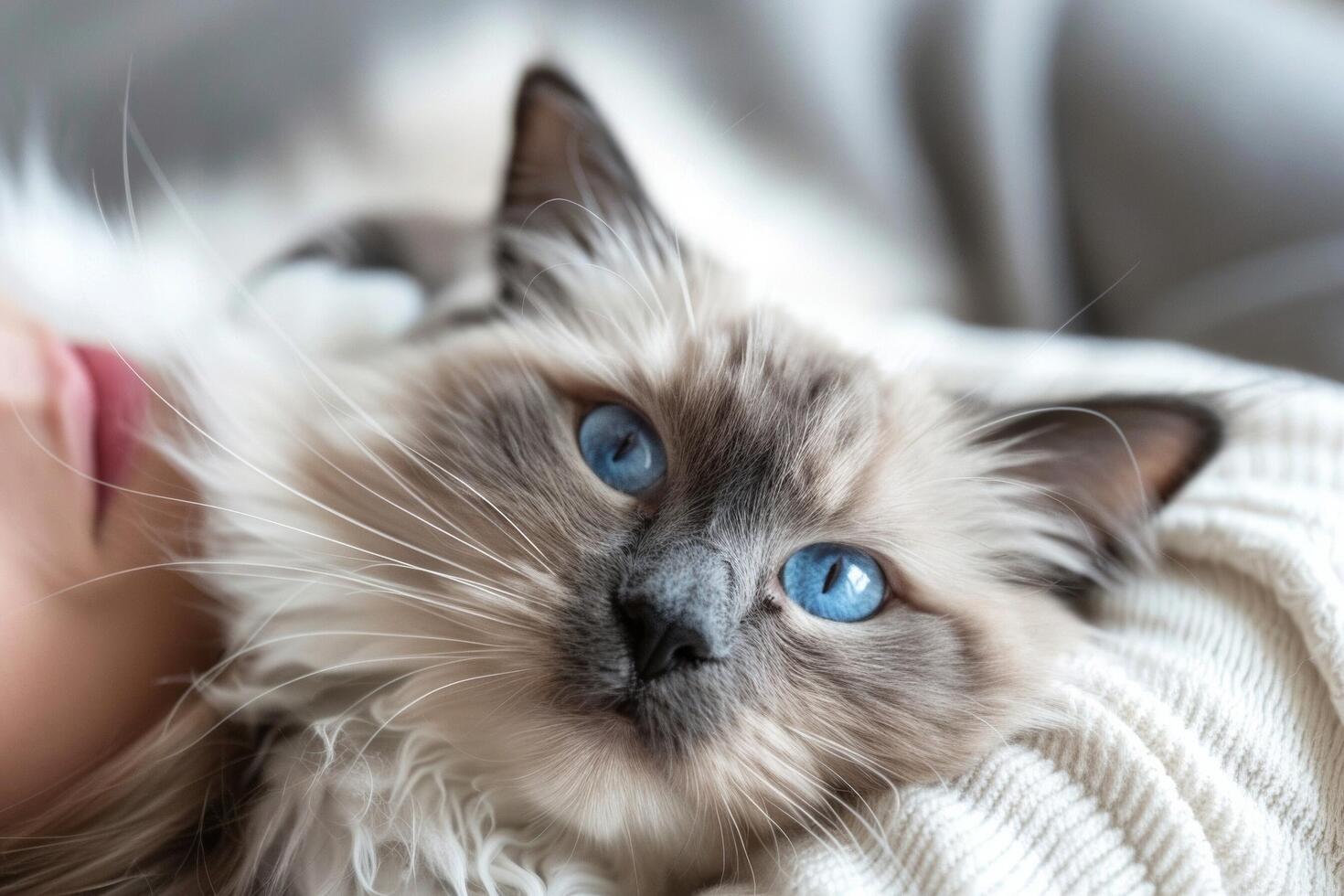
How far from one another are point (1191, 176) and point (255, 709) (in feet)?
5.34

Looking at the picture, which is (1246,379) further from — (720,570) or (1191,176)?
(720,570)

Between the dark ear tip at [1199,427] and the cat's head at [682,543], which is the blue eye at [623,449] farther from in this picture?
the dark ear tip at [1199,427]

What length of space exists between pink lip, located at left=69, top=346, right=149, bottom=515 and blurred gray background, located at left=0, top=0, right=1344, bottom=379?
513 millimetres

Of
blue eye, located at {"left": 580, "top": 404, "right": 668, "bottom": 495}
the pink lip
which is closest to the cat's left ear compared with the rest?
blue eye, located at {"left": 580, "top": 404, "right": 668, "bottom": 495}

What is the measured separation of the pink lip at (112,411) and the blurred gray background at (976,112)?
0.51 metres

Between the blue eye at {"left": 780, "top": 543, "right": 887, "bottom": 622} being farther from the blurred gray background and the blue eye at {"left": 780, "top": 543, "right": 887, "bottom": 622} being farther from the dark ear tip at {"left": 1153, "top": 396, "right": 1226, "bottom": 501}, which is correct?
the blurred gray background

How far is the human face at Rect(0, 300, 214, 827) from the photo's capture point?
815mm

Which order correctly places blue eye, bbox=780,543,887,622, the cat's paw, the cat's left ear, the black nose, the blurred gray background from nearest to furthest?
the black nose < blue eye, bbox=780,543,887,622 < the cat's left ear < the cat's paw < the blurred gray background

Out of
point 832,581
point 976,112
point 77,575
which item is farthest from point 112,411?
point 976,112

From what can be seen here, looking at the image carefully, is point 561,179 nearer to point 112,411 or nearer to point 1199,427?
point 112,411

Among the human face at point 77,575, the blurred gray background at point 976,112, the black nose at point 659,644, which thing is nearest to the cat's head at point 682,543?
the black nose at point 659,644

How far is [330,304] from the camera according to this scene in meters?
1.27

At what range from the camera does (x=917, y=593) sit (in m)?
0.94

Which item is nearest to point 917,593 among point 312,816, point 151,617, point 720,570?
point 720,570
